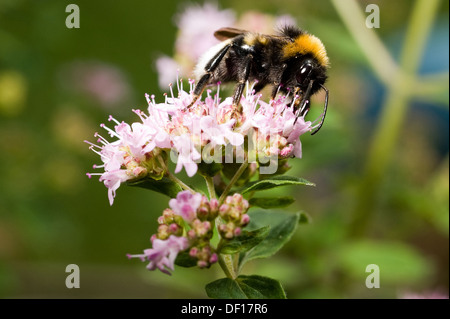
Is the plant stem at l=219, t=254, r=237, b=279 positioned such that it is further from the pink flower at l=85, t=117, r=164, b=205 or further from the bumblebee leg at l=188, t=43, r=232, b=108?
the bumblebee leg at l=188, t=43, r=232, b=108

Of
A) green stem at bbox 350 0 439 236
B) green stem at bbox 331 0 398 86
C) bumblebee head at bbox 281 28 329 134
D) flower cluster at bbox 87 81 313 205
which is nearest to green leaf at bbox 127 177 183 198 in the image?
flower cluster at bbox 87 81 313 205

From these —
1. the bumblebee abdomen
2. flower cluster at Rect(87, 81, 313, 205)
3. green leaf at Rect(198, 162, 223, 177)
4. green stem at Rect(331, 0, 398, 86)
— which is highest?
green stem at Rect(331, 0, 398, 86)

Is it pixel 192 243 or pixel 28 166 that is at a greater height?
pixel 28 166

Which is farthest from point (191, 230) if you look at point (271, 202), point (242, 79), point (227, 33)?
point (227, 33)

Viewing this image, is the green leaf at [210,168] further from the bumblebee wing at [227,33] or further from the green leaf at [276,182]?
the bumblebee wing at [227,33]

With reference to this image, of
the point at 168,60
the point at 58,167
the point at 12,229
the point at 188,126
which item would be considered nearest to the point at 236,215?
the point at 188,126
